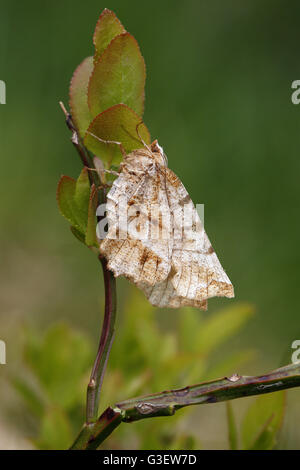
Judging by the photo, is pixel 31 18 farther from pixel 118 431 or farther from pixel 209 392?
pixel 209 392

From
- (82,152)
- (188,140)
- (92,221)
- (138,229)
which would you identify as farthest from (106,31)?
(188,140)

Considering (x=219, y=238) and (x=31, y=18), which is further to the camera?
(x=31, y=18)

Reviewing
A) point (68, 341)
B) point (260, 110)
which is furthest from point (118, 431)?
point (260, 110)

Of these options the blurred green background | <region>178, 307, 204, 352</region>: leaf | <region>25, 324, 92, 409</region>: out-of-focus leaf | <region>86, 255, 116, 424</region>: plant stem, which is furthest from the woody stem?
the blurred green background

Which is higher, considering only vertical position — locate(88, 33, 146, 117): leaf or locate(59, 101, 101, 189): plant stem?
locate(88, 33, 146, 117): leaf

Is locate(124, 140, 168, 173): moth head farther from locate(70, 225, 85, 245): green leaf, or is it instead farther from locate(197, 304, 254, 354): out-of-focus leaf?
locate(197, 304, 254, 354): out-of-focus leaf

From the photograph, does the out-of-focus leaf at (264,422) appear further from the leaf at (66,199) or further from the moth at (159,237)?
the leaf at (66,199)
